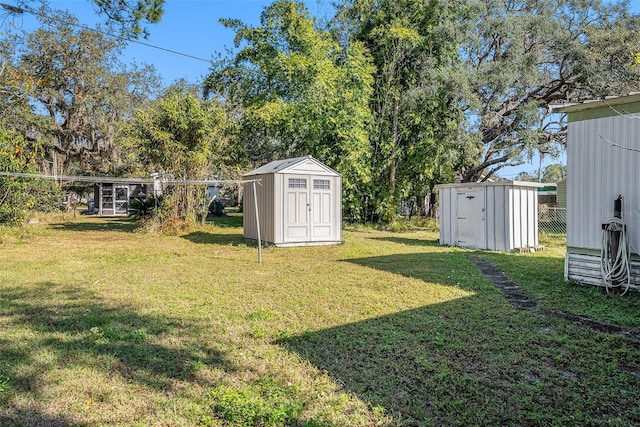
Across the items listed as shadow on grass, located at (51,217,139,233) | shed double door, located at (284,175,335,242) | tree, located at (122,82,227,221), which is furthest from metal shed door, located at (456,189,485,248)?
shadow on grass, located at (51,217,139,233)

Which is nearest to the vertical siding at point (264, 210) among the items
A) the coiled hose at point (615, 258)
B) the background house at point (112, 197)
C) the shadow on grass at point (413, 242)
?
the shadow on grass at point (413, 242)

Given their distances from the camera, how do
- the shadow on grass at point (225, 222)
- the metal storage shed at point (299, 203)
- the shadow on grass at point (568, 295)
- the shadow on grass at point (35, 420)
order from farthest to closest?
the shadow on grass at point (225, 222) < the metal storage shed at point (299, 203) < the shadow on grass at point (568, 295) < the shadow on grass at point (35, 420)

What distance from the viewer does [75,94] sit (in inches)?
750

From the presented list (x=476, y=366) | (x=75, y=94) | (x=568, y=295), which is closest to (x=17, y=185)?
(x=75, y=94)

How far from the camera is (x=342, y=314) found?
434cm

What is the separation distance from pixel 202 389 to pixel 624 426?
246 cm

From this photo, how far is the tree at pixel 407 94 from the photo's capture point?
637 inches

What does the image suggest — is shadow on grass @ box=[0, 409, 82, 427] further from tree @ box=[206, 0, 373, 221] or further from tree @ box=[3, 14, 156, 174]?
tree @ box=[3, 14, 156, 174]

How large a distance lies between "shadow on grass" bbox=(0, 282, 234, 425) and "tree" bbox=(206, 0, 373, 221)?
12006 mm

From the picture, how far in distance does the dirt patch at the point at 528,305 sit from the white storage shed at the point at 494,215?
2550mm

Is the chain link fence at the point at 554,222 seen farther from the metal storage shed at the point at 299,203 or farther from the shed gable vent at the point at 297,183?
the shed gable vent at the point at 297,183

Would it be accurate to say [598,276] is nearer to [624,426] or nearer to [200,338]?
[624,426]

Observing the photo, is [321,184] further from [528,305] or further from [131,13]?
[528,305]

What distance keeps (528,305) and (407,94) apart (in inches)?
528
